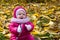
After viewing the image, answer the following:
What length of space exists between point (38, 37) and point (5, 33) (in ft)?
2.14

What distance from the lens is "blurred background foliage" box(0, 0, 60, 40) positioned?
501 cm

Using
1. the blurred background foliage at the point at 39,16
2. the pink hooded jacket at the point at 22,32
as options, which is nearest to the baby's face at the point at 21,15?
the pink hooded jacket at the point at 22,32

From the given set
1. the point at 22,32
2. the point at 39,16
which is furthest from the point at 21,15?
the point at 39,16

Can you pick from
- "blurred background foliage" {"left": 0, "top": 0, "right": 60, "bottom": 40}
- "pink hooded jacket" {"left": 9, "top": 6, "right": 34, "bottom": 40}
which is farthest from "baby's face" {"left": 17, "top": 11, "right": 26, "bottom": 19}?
"blurred background foliage" {"left": 0, "top": 0, "right": 60, "bottom": 40}

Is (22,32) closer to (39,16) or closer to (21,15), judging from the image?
(21,15)

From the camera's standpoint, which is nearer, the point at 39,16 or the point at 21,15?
the point at 21,15

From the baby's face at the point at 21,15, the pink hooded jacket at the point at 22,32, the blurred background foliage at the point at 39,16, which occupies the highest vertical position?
the baby's face at the point at 21,15

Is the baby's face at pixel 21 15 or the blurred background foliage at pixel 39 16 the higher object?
the baby's face at pixel 21 15

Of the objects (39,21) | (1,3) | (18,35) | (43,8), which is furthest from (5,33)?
(1,3)

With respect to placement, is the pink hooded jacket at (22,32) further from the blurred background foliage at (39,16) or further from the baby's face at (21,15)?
the blurred background foliage at (39,16)

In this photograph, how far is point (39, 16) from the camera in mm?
6121

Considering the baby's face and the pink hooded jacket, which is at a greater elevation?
the baby's face

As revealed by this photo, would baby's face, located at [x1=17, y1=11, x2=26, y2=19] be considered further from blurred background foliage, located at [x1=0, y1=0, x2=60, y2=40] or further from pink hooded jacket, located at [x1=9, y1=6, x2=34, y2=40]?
blurred background foliage, located at [x1=0, y1=0, x2=60, y2=40]

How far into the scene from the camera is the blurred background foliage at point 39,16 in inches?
197
